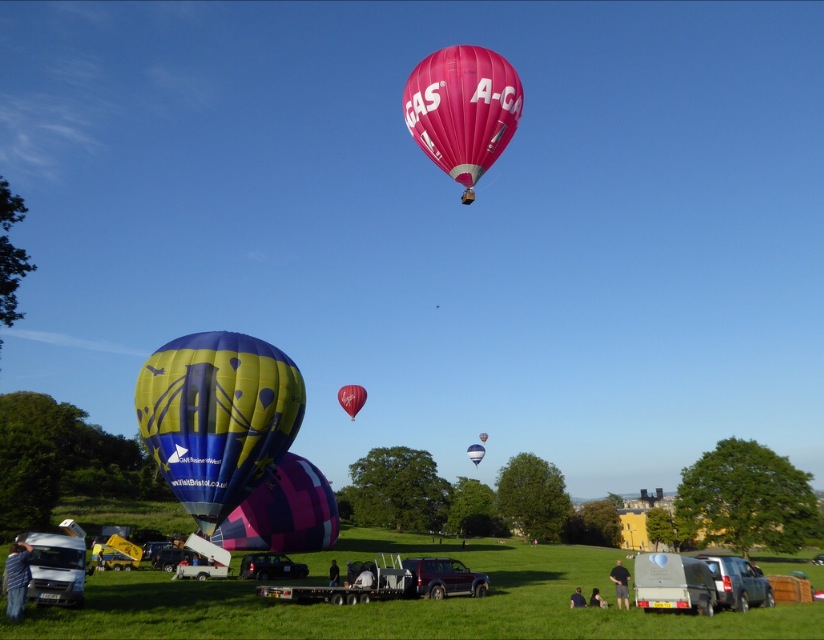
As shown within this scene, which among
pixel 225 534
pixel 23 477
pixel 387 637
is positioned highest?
pixel 23 477

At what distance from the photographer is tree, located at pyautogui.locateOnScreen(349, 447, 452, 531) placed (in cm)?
10119

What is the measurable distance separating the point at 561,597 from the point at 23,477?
4193 cm

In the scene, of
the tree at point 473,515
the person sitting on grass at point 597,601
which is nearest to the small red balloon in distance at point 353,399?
the person sitting on grass at point 597,601

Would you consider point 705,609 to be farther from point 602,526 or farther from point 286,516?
point 602,526

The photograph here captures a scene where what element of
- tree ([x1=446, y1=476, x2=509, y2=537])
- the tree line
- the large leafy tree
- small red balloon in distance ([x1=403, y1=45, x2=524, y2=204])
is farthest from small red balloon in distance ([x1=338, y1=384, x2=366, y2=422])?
tree ([x1=446, y1=476, x2=509, y2=537])

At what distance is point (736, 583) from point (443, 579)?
10230 mm

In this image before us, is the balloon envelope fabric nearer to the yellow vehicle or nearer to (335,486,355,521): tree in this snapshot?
the yellow vehicle

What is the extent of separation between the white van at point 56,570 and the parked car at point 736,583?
61.7 feet

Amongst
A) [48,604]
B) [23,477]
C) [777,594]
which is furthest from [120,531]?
[777,594]

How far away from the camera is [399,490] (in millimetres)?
102062

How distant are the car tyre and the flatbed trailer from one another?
2.09 ft

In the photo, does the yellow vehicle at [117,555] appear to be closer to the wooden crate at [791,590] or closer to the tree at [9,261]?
the tree at [9,261]

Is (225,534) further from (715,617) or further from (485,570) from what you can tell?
(715,617)

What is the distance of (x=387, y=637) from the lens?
53.1 feet
